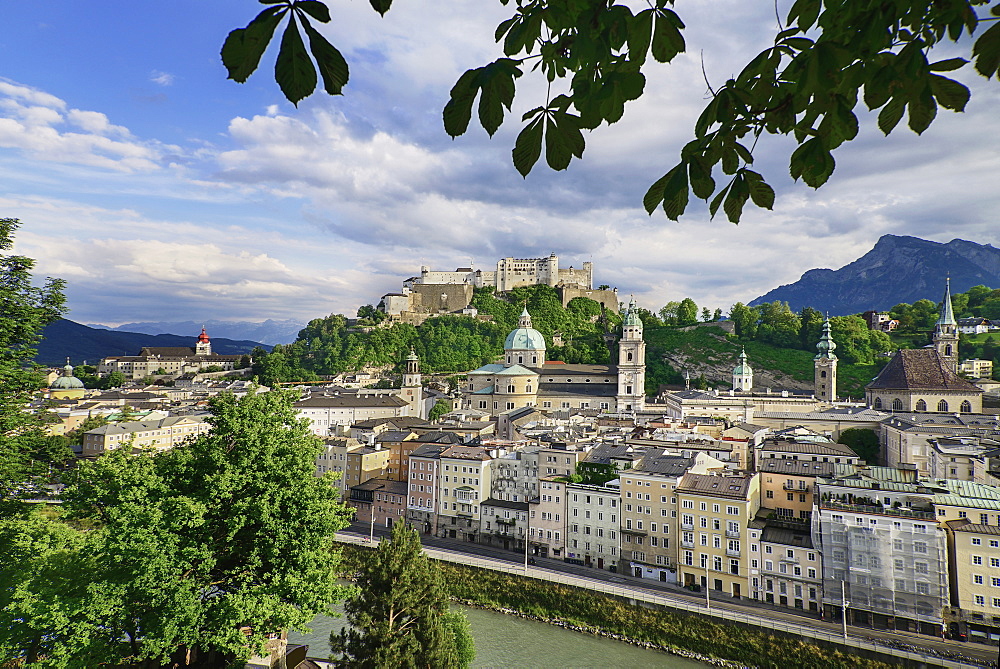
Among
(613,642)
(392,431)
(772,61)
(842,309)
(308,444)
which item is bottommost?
(613,642)

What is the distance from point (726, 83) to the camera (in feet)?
5.56

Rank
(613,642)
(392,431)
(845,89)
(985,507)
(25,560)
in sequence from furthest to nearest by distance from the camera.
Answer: (392,431) < (613,642) < (985,507) < (25,560) < (845,89)

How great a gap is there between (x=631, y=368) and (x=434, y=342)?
2538 cm

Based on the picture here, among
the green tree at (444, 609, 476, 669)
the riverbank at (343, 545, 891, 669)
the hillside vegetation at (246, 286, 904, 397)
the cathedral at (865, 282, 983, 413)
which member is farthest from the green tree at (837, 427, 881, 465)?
the green tree at (444, 609, 476, 669)

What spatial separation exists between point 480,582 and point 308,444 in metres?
13.9

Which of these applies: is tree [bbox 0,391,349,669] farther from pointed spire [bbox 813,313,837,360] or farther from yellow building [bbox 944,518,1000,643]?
pointed spire [bbox 813,313,837,360]

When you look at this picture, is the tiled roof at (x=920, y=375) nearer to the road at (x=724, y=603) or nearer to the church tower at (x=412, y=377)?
the road at (x=724, y=603)

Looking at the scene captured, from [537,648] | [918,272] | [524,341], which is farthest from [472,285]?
[918,272]

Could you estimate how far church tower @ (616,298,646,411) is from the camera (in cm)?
4700

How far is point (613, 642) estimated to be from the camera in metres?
18.0

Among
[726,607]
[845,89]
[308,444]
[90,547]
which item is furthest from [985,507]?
[90,547]

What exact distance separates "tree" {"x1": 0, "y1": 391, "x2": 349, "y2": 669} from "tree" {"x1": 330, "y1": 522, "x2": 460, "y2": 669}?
2818mm

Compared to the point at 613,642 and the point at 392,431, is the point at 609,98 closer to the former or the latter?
the point at 613,642

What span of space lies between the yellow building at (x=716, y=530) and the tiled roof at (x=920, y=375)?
23.6 metres
